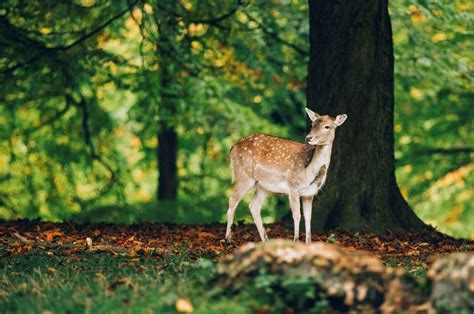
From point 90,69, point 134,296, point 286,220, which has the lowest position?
point 286,220

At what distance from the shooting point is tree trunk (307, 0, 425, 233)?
12242 mm

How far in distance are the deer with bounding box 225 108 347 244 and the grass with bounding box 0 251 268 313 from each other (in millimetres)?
2323

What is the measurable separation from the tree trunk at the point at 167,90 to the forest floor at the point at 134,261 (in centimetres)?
355

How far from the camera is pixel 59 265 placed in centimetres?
862

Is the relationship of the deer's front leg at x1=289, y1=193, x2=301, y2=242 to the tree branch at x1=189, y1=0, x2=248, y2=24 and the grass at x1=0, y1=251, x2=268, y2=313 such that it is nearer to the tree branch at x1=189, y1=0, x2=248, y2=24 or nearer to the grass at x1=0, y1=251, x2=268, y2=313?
the grass at x1=0, y1=251, x2=268, y2=313

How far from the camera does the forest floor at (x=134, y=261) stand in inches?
246

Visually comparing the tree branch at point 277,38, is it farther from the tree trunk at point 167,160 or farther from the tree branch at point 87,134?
the tree branch at point 87,134

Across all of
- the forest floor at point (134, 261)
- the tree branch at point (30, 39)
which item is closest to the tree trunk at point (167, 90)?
the tree branch at point (30, 39)

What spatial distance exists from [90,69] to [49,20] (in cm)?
117

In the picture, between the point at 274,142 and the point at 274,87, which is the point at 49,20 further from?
the point at 274,142

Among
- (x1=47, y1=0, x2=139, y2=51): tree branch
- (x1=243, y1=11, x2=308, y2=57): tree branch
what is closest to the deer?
(x1=47, y1=0, x2=139, y2=51): tree branch

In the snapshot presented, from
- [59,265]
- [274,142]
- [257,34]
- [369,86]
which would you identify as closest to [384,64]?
[369,86]

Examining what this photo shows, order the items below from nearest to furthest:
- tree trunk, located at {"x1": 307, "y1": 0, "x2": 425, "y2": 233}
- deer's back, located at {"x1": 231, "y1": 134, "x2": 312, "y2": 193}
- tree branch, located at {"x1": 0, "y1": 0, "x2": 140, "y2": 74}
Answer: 1. deer's back, located at {"x1": 231, "y1": 134, "x2": 312, "y2": 193}
2. tree trunk, located at {"x1": 307, "y1": 0, "x2": 425, "y2": 233}
3. tree branch, located at {"x1": 0, "y1": 0, "x2": 140, "y2": 74}

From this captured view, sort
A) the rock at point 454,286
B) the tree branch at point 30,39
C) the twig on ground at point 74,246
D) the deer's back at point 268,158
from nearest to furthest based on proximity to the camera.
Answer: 1. the rock at point 454,286
2. the twig on ground at point 74,246
3. the deer's back at point 268,158
4. the tree branch at point 30,39
